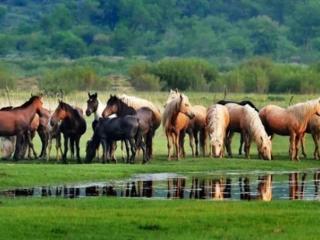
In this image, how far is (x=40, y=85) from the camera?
282 ft

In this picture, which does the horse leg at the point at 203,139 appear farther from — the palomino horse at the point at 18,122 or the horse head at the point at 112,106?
the palomino horse at the point at 18,122

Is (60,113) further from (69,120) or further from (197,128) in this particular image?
(197,128)

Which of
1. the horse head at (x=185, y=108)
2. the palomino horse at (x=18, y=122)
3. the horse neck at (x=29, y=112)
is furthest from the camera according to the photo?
the horse head at (x=185, y=108)

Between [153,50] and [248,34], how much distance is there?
10.8 meters

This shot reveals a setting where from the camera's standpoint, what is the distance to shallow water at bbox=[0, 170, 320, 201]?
29.2 meters

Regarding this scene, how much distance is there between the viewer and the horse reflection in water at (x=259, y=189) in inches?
1148

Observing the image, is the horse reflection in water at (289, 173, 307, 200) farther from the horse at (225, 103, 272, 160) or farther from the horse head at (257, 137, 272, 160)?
the horse at (225, 103, 272, 160)

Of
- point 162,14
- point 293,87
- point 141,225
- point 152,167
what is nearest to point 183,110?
point 152,167

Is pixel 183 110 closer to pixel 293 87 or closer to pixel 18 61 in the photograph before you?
pixel 293 87

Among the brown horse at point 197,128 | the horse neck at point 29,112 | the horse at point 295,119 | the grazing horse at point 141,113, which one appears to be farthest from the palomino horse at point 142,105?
the horse at point 295,119

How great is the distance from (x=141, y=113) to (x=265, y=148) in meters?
4.20

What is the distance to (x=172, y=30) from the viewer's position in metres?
147

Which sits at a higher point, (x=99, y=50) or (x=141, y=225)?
(x=99, y=50)

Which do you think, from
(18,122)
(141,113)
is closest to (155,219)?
(18,122)
